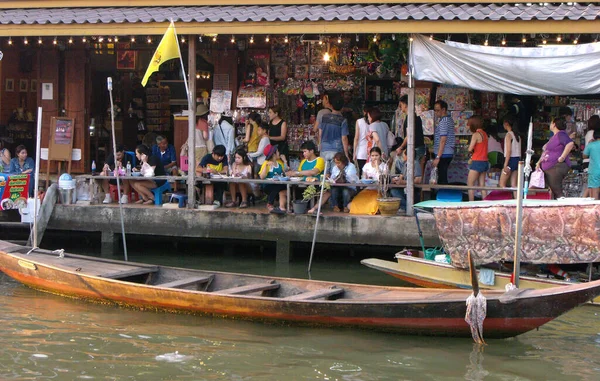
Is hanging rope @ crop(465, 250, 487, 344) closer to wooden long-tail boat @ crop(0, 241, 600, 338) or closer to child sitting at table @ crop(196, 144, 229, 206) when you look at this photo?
wooden long-tail boat @ crop(0, 241, 600, 338)

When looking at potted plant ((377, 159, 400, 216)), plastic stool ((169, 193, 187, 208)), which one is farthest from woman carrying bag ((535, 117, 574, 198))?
plastic stool ((169, 193, 187, 208))

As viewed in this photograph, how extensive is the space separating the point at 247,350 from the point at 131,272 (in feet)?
9.94

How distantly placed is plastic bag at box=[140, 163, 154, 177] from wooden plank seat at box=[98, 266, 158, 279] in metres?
2.90

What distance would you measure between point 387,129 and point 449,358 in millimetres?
6448

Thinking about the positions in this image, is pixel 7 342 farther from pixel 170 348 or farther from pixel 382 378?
pixel 382 378

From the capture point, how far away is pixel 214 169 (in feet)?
53.0

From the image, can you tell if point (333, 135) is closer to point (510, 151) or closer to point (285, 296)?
point (510, 151)

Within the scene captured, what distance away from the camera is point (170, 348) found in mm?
10844

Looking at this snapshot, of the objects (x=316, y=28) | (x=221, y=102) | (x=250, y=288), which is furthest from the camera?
(x=221, y=102)

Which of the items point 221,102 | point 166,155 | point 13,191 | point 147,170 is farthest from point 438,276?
point 13,191

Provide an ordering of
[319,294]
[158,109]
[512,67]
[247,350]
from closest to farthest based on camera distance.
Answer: [247,350], [319,294], [512,67], [158,109]

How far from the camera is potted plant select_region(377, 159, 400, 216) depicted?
14575 mm

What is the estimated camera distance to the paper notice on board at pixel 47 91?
18422 mm

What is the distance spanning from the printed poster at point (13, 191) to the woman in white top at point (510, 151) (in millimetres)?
8385
